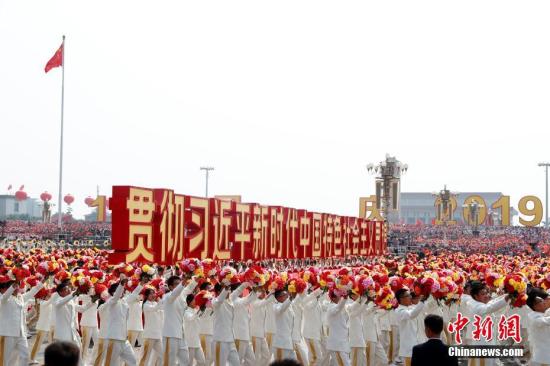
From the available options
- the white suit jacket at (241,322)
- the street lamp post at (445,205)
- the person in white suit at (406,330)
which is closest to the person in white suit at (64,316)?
the white suit jacket at (241,322)

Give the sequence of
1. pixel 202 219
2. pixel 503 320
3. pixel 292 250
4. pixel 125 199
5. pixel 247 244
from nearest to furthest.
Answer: pixel 503 320 < pixel 125 199 < pixel 202 219 < pixel 247 244 < pixel 292 250

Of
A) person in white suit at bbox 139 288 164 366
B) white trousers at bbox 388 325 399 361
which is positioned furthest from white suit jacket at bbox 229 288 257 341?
white trousers at bbox 388 325 399 361

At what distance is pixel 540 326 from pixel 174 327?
14.9 ft

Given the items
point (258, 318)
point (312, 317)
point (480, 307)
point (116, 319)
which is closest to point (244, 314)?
point (258, 318)

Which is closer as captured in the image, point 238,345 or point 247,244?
point 238,345

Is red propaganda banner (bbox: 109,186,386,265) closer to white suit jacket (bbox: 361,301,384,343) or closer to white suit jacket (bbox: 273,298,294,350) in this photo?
white suit jacket (bbox: 273,298,294,350)

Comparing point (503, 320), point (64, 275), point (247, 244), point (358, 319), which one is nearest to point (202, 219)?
point (247, 244)

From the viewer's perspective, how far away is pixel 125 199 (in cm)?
1466

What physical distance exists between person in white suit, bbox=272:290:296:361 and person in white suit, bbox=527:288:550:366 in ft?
10.8

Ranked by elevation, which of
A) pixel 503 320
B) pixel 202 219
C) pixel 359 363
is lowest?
pixel 359 363

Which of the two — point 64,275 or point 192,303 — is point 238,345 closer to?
point 192,303

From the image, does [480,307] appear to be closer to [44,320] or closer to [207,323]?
[207,323]

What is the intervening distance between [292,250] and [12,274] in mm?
14765

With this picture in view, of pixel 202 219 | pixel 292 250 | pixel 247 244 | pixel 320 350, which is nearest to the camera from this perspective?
pixel 320 350
